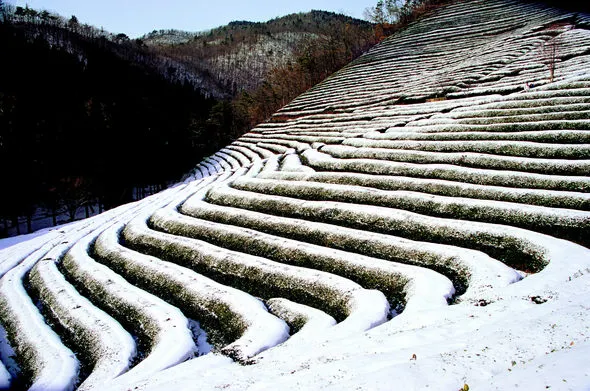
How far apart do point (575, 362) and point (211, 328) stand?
6190mm

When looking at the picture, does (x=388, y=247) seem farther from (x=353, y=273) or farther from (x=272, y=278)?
(x=272, y=278)

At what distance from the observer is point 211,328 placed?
7.66m

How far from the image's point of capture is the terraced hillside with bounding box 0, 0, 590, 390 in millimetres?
4676

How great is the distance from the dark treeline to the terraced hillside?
24.9 metres

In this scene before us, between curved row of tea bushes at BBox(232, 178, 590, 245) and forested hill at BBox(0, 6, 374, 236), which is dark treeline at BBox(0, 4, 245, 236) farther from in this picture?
curved row of tea bushes at BBox(232, 178, 590, 245)

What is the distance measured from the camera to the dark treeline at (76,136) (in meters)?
37.3

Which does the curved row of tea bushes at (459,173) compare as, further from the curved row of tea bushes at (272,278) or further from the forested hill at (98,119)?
the forested hill at (98,119)

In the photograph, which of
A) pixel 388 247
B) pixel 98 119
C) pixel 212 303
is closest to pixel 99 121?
pixel 98 119

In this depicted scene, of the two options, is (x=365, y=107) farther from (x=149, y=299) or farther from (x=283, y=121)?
(x=149, y=299)

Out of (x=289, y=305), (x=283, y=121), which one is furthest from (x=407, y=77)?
(x=289, y=305)

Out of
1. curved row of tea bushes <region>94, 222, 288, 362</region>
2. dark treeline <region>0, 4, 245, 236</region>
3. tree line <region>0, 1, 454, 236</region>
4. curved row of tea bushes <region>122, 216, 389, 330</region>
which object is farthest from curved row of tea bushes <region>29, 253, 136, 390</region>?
dark treeline <region>0, 4, 245, 236</region>

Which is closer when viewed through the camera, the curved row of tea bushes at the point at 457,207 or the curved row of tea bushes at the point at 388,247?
the curved row of tea bushes at the point at 388,247

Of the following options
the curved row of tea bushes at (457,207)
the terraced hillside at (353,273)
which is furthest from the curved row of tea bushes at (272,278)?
the curved row of tea bushes at (457,207)

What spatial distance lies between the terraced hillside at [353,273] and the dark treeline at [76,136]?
81.8 feet
